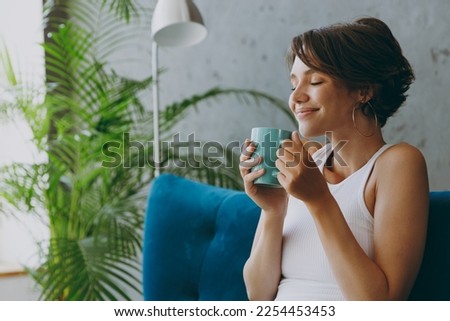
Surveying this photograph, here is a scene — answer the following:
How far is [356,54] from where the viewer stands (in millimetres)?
1117

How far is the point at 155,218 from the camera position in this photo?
150cm

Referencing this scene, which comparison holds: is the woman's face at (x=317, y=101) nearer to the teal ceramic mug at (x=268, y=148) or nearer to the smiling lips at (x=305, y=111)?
the smiling lips at (x=305, y=111)

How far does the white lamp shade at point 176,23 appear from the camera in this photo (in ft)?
5.59

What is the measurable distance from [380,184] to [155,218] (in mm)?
643

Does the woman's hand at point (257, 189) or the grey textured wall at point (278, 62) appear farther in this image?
the grey textured wall at point (278, 62)

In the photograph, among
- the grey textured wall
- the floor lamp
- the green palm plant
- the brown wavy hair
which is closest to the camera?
the brown wavy hair

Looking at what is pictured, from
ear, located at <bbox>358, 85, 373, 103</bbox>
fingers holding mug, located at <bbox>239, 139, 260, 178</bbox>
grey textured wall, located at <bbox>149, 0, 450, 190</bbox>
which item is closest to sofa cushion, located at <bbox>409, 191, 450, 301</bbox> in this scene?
ear, located at <bbox>358, 85, 373, 103</bbox>

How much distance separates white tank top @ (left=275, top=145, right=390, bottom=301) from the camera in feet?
3.61

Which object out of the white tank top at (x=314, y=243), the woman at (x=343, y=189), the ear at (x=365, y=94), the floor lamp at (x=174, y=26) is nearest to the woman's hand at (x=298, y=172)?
the woman at (x=343, y=189)

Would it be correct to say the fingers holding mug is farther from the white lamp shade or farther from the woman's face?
the white lamp shade

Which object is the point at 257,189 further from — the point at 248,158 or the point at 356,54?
the point at 356,54

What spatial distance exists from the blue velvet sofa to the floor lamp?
1.29ft

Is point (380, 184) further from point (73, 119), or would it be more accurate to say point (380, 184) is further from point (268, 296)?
point (73, 119)
